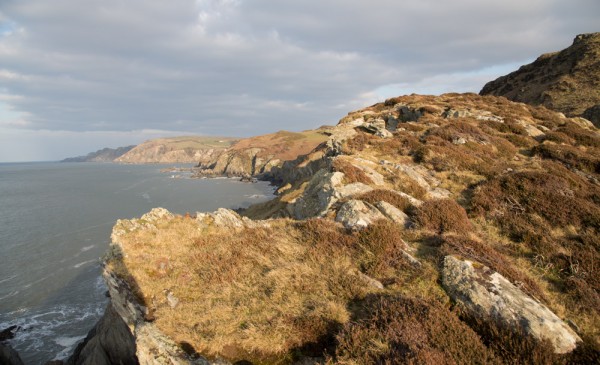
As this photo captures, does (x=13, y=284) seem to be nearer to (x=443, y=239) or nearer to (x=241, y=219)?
(x=241, y=219)

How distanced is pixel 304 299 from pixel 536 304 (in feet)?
17.3

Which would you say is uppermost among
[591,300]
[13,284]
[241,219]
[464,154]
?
[464,154]

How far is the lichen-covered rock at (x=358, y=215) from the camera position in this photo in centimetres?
1096

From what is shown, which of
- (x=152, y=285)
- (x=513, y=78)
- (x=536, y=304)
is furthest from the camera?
(x=513, y=78)

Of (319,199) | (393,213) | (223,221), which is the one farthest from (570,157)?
(223,221)

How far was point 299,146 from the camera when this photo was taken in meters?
149

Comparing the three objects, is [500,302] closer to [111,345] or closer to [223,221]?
[223,221]

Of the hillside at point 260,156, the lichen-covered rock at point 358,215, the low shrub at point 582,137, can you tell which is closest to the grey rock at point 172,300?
the lichen-covered rock at point 358,215

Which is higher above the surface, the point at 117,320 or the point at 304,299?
the point at 304,299

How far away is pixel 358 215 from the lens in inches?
448

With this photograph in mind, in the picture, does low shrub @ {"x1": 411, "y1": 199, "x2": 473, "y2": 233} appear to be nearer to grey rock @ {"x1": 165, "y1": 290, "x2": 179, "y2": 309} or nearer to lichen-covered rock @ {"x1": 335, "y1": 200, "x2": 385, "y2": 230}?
lichen-covered rock @ {"x1": 335, "y1": 200, "x2": 385, "y2": 230}

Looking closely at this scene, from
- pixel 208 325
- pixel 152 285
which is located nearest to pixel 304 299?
pixel 208 325

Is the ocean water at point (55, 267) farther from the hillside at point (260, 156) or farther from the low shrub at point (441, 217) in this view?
the hillside at point (260, 156)

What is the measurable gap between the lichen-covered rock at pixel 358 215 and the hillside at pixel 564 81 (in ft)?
152
